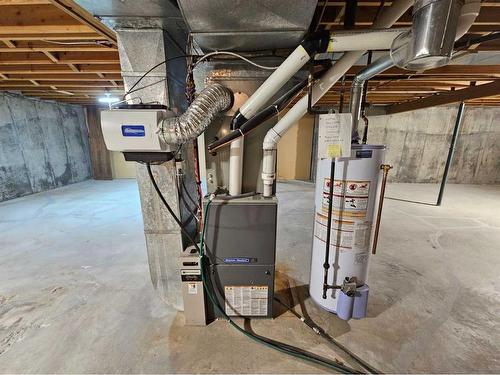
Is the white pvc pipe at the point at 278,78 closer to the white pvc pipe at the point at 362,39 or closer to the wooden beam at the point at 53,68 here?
the white pvc pipe at the point at 362,39

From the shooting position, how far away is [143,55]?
4.29ft

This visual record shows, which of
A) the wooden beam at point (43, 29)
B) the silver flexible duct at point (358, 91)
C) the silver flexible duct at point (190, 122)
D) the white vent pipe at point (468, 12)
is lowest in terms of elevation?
the silver flexible duct at point (190, 122)

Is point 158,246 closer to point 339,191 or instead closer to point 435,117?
point 339,191

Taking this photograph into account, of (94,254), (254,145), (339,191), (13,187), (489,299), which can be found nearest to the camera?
(339,191)

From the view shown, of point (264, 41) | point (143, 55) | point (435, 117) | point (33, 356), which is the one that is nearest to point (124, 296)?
point (33, 356)

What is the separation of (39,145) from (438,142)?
10596mm

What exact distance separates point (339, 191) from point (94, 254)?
2.81 m

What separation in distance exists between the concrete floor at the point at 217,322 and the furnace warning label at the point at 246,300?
4.4 inches

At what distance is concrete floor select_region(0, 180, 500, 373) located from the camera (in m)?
1.39

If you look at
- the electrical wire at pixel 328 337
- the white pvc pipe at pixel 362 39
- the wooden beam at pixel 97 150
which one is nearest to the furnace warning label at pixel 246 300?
the electrical wire at pixel 328 337

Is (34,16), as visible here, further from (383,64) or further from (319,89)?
(383,64)

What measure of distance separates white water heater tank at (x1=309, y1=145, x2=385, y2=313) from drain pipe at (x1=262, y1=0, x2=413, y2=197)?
0.38 m

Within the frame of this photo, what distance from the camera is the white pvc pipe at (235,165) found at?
4.90 ft

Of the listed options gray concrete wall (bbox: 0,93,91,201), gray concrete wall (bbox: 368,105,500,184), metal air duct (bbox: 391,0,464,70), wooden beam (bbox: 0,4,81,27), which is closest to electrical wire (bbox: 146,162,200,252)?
metal air duct (bbox: 391,0,464,70)
